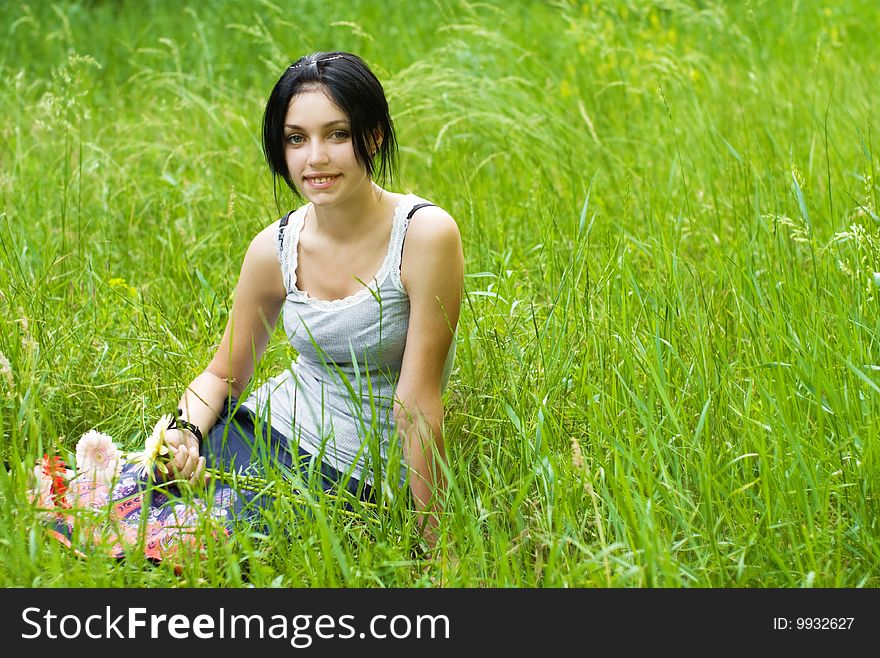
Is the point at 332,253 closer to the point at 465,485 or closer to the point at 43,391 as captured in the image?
the point at 465,485

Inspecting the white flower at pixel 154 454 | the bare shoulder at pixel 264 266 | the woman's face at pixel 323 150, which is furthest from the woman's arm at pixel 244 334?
the woman's face at pixel 323 150

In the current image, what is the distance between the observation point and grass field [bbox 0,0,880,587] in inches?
72.0

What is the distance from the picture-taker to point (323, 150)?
204 cm

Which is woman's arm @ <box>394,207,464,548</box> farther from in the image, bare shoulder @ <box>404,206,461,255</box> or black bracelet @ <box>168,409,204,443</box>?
black bracelet @ <box>168,409,204,443</box>

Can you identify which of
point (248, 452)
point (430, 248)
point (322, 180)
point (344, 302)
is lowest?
point (248, 452)

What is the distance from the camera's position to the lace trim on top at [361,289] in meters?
2.11

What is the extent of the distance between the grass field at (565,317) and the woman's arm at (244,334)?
0.51 feet

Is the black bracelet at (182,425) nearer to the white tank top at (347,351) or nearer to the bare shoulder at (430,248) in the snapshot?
the white tank top at (347,351)

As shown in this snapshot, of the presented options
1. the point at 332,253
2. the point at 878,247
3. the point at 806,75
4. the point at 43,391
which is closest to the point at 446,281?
the point at 332,253

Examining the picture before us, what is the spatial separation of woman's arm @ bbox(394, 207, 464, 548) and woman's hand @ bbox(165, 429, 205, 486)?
0.40 metres

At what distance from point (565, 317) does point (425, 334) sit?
36 centimetres

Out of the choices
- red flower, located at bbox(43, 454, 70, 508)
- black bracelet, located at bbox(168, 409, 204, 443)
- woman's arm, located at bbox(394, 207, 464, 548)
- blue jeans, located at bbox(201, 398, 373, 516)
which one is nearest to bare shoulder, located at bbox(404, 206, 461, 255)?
woman's arm, located at bbox(394, 207, 464, 548)

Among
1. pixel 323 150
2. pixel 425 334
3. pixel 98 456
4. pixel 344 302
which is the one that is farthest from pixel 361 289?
pixel 98 456

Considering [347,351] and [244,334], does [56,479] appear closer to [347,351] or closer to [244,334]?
[244,334]
